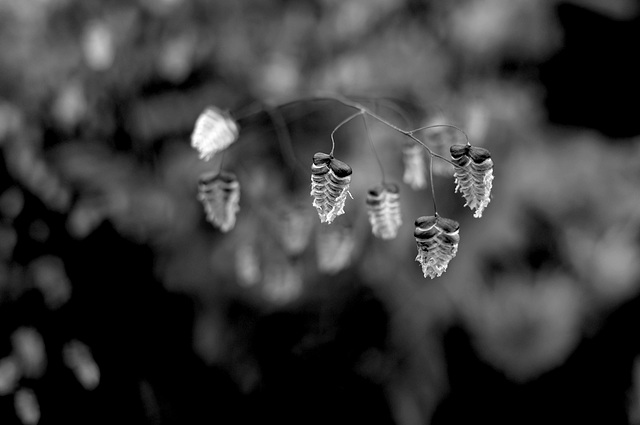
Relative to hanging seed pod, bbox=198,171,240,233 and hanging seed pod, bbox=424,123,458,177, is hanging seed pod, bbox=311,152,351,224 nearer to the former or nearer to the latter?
hanging seed pod, bbox=198,171,240,233

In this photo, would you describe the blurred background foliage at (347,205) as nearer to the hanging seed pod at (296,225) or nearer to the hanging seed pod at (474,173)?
the hanging seed pod at (296,225)

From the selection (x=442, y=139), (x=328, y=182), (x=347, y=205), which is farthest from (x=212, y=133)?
(x=347, y=205)

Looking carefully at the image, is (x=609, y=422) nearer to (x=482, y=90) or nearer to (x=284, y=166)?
(x=482, y=90)

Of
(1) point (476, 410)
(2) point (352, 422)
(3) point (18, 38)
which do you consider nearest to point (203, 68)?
(3) point (18, 38)

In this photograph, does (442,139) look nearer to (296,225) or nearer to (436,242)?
(296,225)

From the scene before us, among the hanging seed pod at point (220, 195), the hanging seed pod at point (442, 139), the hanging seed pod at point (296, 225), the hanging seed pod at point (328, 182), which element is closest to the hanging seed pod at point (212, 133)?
the hanging seed pod at point (220, 195)

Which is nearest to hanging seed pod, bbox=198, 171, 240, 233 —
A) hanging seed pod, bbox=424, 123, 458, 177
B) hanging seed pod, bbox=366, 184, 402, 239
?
hanging seed pod, bbox=366, 184, 402, 239
